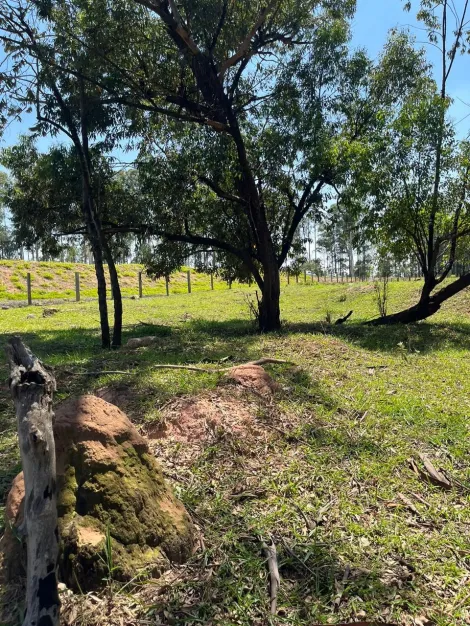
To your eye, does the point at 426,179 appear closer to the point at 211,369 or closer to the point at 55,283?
the point at 211,369

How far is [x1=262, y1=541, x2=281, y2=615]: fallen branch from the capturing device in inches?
97.7

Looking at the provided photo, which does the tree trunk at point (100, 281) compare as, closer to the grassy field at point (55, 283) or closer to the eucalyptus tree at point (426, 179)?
the eucalyptus tree at point (426, 179)

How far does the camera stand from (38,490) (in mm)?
2186

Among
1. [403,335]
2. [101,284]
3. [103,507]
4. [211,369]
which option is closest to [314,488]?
[103,507]

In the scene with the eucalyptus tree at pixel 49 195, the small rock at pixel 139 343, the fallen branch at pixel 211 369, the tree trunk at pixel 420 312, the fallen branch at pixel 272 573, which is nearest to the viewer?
the fallen branch at pixel 272 573

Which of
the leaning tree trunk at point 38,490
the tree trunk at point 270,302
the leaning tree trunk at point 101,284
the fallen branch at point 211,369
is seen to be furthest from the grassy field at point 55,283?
the leaning tree trunk at point 38,490

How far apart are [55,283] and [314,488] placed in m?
32.6

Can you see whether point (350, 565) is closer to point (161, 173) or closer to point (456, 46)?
point (161, 173)

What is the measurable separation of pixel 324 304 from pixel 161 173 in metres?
10.1

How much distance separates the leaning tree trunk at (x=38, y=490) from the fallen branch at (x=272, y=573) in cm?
104

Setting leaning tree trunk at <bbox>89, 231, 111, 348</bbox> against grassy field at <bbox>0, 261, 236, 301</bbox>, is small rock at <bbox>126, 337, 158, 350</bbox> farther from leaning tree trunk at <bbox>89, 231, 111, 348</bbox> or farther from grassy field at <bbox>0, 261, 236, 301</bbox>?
grassy field at <bbox>0, 261, 236, 301</bbox>

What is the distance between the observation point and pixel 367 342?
929 centimetres

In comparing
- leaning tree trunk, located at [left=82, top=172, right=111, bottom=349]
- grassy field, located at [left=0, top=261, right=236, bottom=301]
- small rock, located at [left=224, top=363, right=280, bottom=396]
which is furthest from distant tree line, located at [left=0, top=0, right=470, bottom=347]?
grassy field, located at [left=0, top=261, right=236, bottom=301]

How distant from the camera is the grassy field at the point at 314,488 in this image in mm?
2488
